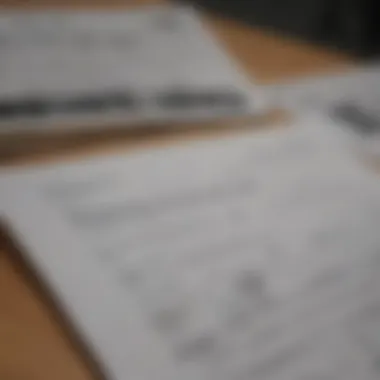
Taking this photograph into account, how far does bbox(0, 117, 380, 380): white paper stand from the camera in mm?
339

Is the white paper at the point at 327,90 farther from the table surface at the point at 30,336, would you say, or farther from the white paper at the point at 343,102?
the table surface at the point at 30,336

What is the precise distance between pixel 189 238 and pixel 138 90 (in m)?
0.17

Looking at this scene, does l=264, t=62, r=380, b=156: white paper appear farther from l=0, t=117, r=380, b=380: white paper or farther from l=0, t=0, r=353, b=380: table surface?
l=0, t=0, r=353, b=380: table surface

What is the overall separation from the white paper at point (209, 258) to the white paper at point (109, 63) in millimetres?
59

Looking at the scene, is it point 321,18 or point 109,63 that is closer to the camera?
point 109,63

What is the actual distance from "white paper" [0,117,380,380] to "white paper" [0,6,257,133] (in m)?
0.06

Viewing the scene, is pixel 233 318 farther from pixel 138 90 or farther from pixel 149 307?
pixel 138 90

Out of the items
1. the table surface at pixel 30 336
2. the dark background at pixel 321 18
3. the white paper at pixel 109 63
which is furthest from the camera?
the dark background at pixel 321 18

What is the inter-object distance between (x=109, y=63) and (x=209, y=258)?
22cm

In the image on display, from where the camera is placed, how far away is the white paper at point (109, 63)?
502 millimetres

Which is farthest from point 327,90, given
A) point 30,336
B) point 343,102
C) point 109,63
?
point 30,336

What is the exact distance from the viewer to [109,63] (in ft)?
1.84

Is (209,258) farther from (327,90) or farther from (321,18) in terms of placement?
(321,18)

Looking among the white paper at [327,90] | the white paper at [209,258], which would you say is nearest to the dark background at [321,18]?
the white paper at [327,90]
